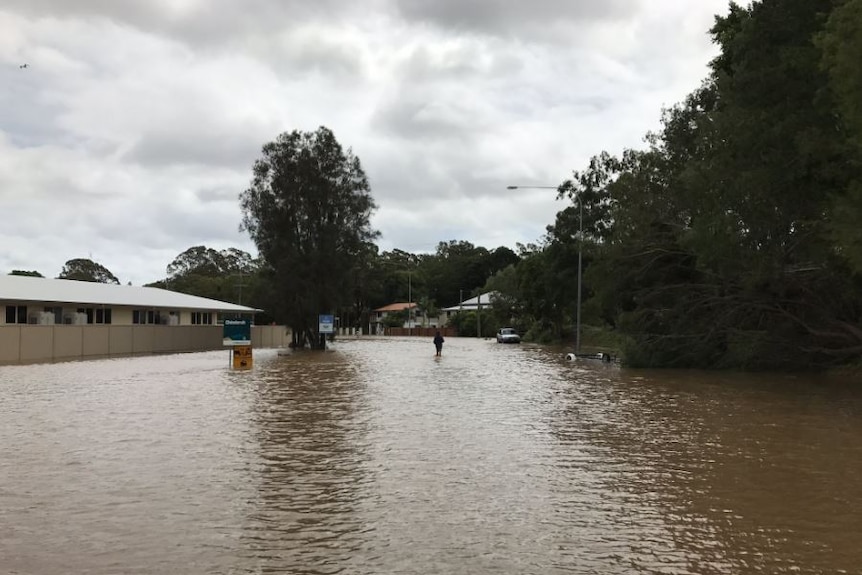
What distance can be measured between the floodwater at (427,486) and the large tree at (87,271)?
332ft

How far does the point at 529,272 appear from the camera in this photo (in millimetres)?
76312

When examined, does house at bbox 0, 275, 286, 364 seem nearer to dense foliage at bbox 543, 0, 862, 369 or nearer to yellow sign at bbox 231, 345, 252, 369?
yellow sign at bbox 231, 345, 252, 369

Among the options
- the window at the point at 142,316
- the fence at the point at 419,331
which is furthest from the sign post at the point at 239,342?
the fence at the point at 419,331

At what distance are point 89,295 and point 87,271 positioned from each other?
71489 millimetres

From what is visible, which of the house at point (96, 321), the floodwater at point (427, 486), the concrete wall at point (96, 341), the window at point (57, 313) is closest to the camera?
the floodwater at point (427, 486)

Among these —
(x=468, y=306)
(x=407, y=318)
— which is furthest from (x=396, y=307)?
(x=468, y=306)

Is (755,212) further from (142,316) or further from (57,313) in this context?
(142,316)

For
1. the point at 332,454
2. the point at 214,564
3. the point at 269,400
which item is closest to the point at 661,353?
the point at 269,400

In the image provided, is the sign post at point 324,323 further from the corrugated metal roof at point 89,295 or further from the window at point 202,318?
the window at point 202,318

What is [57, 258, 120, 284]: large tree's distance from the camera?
111875mm

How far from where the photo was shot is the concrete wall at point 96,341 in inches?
1458

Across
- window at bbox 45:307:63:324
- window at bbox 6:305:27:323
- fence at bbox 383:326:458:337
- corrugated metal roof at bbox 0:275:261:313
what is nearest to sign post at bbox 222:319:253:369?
corrugated metal roof at bbox 0:275:261:313

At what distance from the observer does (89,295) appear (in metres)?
47.8

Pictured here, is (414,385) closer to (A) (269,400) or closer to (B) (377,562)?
(A) (269,400)
